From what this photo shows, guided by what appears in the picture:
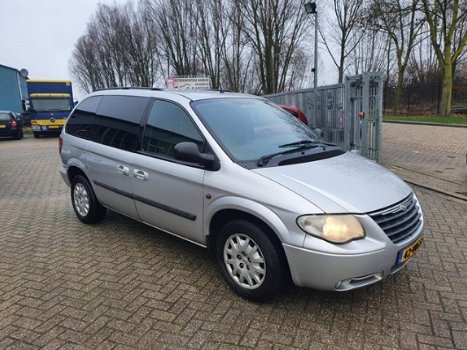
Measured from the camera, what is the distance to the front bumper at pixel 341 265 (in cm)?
261

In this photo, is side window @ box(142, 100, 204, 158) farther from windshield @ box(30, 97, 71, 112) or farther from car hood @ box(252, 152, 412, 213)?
windshield @ box(30, 97, 71, 112)

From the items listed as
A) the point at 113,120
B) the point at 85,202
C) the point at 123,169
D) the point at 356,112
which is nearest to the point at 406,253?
the point at 123,169

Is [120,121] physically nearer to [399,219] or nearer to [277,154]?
[277,154]

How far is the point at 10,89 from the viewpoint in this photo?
3441 cm

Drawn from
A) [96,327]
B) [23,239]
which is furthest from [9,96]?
[96,327]

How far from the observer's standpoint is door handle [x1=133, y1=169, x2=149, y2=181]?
3850 millimetres

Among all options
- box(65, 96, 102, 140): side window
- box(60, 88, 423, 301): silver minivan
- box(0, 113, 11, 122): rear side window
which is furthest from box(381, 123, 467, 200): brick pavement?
box(0, 113, 11, 122): rear side window

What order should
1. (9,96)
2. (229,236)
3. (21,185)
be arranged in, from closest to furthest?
1. (229,236)
2. (21,185)
3. (9,96)

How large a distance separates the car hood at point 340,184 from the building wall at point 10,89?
36.2 meters

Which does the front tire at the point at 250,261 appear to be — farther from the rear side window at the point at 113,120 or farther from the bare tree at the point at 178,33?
the bare tree at the point at 178,33

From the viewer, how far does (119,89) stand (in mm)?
4762

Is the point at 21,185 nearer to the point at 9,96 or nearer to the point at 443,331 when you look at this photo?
the point at 443,331

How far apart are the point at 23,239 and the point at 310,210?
3.88 metres

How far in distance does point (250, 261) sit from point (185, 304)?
2.17 ft
